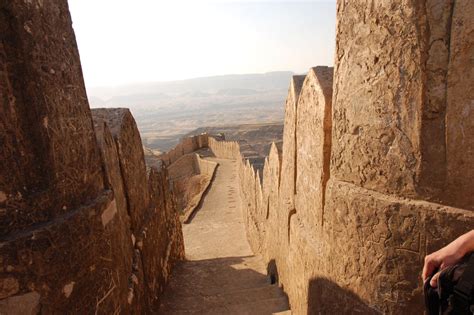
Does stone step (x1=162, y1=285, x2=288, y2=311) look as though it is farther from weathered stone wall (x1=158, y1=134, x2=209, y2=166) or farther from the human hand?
weathered stone wall (x1=158, y1=134, x2=209, y2=166)

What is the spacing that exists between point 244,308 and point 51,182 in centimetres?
281

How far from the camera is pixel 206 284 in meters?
5.20

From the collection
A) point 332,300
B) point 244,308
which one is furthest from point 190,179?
point 332,300

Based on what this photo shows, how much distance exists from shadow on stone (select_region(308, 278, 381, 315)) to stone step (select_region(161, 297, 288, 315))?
1.10 m

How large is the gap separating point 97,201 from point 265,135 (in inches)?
1724

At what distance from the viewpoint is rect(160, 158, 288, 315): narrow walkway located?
4199 millimetres

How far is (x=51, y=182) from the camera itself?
2.03 metres

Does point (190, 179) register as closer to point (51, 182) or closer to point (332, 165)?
point (332, 165)

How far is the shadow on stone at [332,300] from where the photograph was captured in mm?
A: 2199

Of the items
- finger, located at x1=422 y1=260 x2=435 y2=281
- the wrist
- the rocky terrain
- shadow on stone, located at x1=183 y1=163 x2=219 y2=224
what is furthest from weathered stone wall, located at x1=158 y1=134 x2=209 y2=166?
the wrist

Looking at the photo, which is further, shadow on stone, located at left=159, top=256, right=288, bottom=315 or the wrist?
shadow on stone, located at left=159, top=256, right=288, bottom=315

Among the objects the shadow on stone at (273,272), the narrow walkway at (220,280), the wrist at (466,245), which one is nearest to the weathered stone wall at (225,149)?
the narrow walkway at (220,280)

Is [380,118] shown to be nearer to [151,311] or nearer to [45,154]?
[45,154]

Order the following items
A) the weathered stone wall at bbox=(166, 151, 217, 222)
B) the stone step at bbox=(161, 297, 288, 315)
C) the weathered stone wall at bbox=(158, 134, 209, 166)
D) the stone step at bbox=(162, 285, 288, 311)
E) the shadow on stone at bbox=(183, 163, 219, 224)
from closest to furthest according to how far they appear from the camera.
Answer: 1. the stone step at bbox=(161, 297, 288, 315)
2. the stone step at bbox=(162, 285, 288, 311)
3. the shadow on stone at bbox=(183, 163, 219, 224)
4. the weathered stone wall at bbox=(166, 151, 217, 222)
5. the weathered stone wall at bbox=(158, 134, 209, 166)
